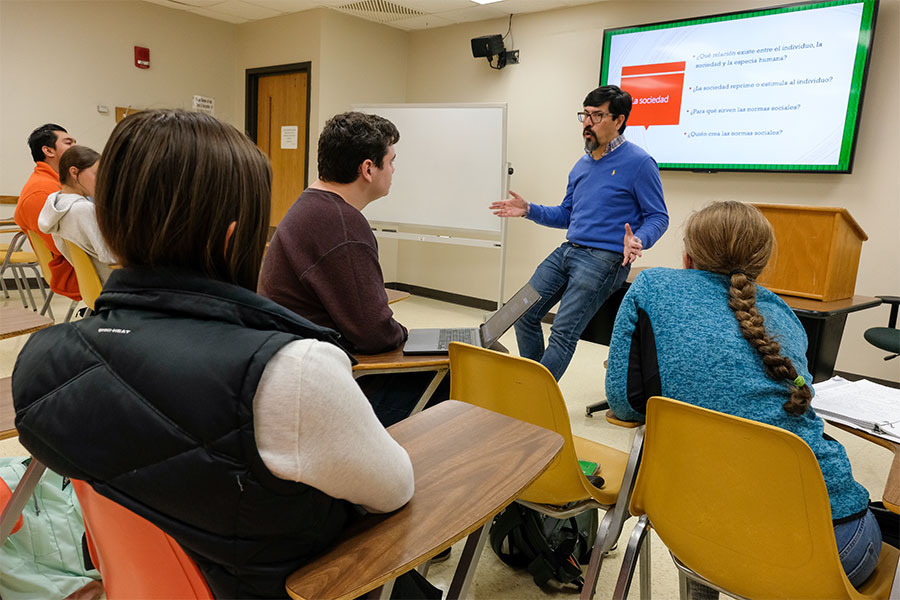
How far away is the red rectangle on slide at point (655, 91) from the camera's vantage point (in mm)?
4398

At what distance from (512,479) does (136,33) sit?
626 cm

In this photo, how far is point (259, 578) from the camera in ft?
2.41

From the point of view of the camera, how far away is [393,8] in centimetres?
540

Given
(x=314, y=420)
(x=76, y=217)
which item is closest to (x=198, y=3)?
(x=76, y=217)

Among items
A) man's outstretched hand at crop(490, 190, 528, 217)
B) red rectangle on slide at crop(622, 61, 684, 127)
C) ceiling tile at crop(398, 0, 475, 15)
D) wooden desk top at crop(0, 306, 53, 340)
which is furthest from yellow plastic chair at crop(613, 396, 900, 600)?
ceiling tile at crop(398, 0, 475, 15)

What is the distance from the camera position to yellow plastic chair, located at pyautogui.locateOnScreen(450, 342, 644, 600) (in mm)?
1425

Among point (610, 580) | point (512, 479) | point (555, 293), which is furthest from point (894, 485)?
point (555, 293)

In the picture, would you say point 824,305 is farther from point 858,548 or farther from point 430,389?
point 430,389

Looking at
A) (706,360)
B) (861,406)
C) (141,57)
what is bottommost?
(861,406)

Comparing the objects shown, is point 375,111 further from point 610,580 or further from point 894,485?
point 894,485

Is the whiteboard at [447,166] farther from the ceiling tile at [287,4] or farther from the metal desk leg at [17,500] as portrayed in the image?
the metal desk leg at [17,500]

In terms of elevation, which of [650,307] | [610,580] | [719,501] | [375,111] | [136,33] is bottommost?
[610,580]

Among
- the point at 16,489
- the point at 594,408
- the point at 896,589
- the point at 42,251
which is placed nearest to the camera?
the point at 896,589

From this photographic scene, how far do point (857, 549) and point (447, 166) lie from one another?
14.9 feet
